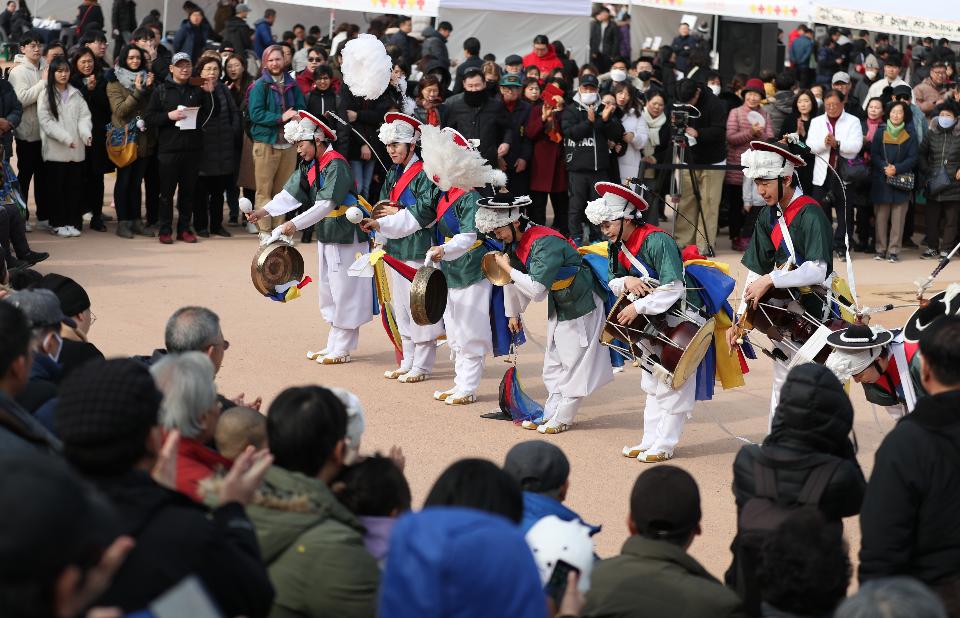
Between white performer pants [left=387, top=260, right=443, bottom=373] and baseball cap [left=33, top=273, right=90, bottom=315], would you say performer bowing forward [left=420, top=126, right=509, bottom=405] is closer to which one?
white performer pants [left=387, top=260, right=443, bottom=373]

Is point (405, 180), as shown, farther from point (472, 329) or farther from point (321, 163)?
point (472, 329)

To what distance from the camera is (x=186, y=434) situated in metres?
3.77

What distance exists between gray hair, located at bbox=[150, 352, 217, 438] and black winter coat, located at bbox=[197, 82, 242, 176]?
984cm

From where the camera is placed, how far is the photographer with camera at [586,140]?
530 inches

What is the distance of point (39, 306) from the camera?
16.3 feet

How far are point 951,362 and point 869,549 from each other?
0.60 metres

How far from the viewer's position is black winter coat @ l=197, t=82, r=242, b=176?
43.7ft

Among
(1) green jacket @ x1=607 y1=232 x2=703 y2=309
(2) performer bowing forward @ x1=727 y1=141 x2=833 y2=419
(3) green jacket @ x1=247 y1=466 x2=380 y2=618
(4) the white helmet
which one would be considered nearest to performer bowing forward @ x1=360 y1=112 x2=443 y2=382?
(1) green jacket @ x1=607 y1=232 x2=703 y2=309

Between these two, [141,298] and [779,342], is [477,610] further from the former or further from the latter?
[141,298]

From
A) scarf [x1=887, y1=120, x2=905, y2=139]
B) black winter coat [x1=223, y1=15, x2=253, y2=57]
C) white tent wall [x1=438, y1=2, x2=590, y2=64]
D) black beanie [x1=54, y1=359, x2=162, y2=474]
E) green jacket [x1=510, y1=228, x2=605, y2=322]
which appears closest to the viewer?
black beanie [x1=54, y1=359, x2=162, y2=474]

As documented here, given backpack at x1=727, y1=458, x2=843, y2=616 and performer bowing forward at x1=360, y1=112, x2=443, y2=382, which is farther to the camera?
performer bowing forward at x1=360, y1=112, x2=443, y2=382

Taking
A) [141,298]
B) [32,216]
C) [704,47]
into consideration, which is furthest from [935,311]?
[704,47]

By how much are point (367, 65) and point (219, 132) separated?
9.37 ft

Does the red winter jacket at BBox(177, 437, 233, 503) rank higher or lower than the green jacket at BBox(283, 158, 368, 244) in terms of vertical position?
lower
